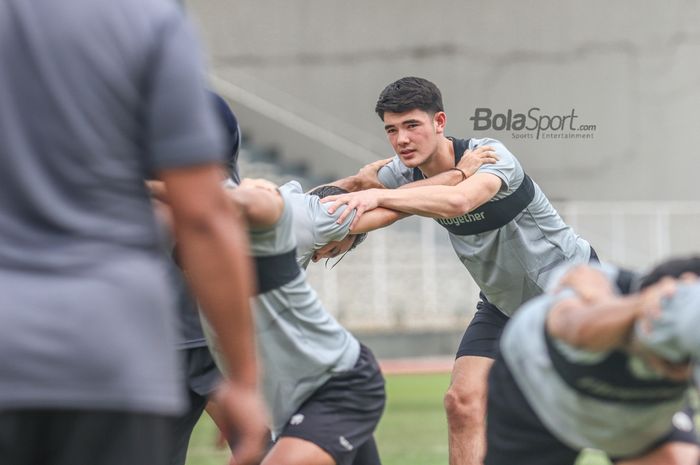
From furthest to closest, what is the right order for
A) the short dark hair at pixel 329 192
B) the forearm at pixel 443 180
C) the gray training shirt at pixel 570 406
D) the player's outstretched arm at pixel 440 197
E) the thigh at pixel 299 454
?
the forearm at pixel 443 180, the player's outstretched arm at pixel 440 197, the short dark hair at pixel 329 192, the thigh at pixel 299 454, the gray training shirt at pixel 570 406

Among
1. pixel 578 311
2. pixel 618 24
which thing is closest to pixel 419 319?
pixel 618 24

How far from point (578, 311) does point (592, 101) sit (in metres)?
15.9

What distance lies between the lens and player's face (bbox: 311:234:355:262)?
575 centimetres

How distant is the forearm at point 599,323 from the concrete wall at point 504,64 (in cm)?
1514

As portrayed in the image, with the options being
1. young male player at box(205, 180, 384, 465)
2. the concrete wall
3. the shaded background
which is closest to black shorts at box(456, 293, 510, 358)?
young male player at box(205, 180, 384, 465)

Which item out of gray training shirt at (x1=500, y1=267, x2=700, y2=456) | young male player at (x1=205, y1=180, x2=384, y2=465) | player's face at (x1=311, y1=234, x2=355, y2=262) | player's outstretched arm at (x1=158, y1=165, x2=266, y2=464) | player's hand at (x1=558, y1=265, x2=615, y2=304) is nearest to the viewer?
player's outstretched arm at (x1=158, y1=165, x2=266, y2=464)

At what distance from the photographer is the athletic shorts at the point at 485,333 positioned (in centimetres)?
711

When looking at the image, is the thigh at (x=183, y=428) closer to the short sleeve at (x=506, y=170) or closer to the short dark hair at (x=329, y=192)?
the short dark hair at (x=329, y=192)

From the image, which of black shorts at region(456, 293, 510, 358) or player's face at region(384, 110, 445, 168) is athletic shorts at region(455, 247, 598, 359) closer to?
black shorts at region(456, 293, 510, 358)

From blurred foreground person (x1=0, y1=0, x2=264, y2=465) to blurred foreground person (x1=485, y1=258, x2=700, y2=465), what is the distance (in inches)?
49.5

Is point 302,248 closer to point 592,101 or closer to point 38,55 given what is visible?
point 38,55

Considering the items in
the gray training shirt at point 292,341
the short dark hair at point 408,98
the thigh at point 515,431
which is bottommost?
the thigh at point 515,431

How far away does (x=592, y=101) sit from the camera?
747 inches

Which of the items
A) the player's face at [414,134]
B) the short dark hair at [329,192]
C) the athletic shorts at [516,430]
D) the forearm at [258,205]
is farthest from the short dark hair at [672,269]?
the player's face at [414,134]
